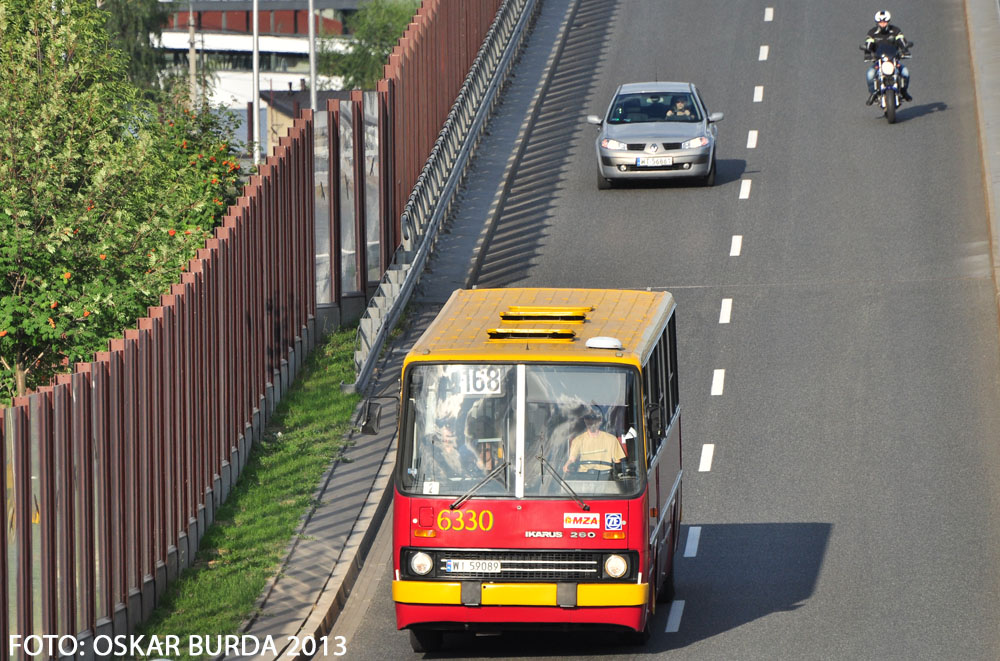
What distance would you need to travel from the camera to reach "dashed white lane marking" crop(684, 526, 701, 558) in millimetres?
16547

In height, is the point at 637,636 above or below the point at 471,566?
below

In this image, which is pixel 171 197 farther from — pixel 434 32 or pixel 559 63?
pixel 559 63

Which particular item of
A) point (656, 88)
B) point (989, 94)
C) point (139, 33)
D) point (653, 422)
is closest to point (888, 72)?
point (989, 94)

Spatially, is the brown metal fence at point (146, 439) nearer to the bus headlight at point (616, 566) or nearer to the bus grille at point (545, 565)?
the bus grille at point (545, 565)

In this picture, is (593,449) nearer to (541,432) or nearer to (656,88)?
(541,432)

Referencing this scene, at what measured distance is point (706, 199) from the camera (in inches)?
1213

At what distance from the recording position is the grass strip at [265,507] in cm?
1459

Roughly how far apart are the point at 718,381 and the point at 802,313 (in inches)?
119

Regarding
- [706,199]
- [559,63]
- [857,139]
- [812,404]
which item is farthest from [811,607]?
[559,63]

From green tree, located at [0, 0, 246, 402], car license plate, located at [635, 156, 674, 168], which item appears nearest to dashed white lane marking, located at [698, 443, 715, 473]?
green tree, located at [0, 0, 246, 402]

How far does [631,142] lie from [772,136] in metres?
4.46

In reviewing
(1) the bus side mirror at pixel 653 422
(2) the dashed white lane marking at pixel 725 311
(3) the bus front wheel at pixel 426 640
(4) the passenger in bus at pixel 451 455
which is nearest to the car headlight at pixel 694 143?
(2) the dashed white lane marking at pixel 725 311

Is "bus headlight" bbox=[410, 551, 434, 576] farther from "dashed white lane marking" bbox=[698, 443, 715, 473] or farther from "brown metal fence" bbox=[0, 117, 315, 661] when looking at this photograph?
"dashed white lane marking" bbox=[698, 443, 715, 473]

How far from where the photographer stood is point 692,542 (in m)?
16.9
